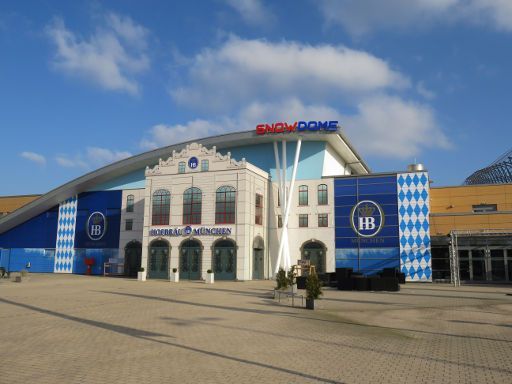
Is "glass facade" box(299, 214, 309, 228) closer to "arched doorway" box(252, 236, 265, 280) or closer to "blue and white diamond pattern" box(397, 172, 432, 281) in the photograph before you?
"arched doorway" box(252, 236, 265, 280)

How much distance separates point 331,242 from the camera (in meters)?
42.5

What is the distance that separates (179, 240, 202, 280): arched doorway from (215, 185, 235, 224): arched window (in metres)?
3.19

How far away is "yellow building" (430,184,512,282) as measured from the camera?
3962 cm

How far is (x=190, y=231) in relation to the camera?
4116cm

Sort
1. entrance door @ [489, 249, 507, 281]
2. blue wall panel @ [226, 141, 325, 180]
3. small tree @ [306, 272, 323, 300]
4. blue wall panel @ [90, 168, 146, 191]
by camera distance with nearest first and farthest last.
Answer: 1. small tree @ [306, 272, 323, 300]
2. entrance door @ [489, 249, 507, 281]
3. blue wall panel @ [226, 141, 325, 180]
4. blue wall panel @ [90, 168, 146, 191]

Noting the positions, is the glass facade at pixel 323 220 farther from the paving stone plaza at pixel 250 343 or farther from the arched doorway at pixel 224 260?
the paving stone plaza at pixel 250 343

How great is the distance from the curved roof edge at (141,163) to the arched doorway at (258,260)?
10.7 meters

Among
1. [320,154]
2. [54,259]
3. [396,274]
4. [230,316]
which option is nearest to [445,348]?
[230,316]

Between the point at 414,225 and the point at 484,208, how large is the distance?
8084mm

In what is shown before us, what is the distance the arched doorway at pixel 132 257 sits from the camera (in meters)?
48.0

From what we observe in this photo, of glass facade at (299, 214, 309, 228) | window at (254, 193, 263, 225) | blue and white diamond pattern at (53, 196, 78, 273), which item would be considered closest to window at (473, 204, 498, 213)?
glass facade at (299, 214, 309, 228)

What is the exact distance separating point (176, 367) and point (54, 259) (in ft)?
163

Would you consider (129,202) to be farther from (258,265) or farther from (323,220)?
(323,220)

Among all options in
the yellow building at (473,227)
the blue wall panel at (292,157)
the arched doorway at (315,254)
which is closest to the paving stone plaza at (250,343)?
the yellow building at (473,227)
